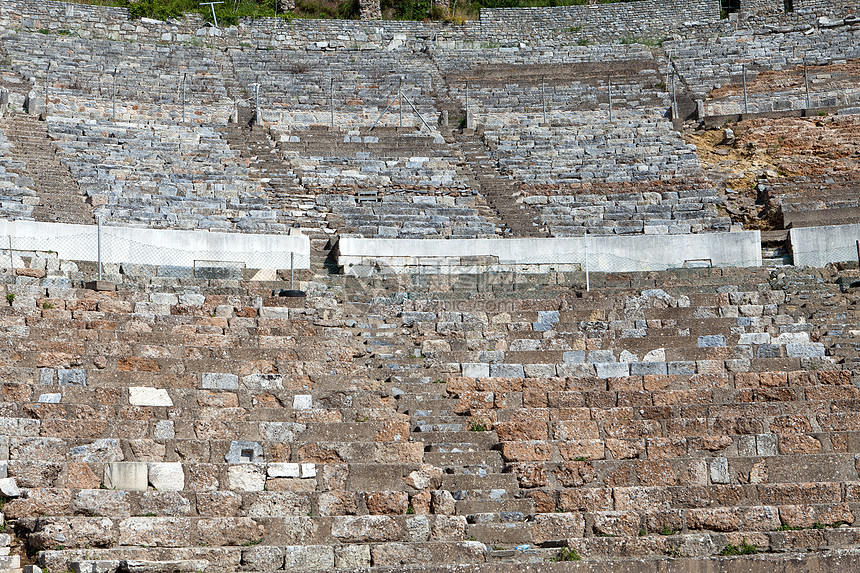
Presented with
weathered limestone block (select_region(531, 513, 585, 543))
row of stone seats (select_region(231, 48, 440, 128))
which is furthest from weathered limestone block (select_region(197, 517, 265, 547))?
row of stone seats (select_region(231, 48, 440, 128))

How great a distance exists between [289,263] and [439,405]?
5.63 meters

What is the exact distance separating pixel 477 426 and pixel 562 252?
270 inches

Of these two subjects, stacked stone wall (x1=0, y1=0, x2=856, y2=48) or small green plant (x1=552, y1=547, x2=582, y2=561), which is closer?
small green plant (x1=552, y1=547, x2=582, y2=561)

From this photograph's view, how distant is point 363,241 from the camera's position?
15641 mm

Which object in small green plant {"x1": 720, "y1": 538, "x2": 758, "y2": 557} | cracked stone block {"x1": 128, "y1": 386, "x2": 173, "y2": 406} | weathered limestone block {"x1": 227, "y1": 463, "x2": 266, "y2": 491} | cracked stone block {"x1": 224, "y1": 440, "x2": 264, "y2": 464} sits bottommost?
small green plant {"x1": 720, "y1": 538, "x2": 758, "y2": 557}

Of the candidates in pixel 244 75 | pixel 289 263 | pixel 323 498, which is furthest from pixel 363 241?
pixel 244 75

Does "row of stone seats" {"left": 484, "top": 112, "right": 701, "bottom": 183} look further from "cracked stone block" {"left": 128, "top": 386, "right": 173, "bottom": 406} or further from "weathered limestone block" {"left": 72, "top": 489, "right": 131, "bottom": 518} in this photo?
"weathered limestone block" {"left": 72, "top": 489, "right": 131, "bottom": 518}

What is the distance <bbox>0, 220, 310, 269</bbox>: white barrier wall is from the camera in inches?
543

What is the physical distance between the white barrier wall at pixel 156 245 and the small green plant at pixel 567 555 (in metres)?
7.73

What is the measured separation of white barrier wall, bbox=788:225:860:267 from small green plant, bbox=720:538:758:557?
26.2 ft

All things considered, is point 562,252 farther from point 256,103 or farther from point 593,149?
point 256,103

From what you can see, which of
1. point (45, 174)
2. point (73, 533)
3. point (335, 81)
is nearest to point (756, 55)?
point (335, 81)

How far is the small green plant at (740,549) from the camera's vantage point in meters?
7.88

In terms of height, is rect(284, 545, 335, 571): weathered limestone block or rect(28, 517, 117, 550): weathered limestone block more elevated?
rect(28, 517, 117, 550): weathered limestone block
